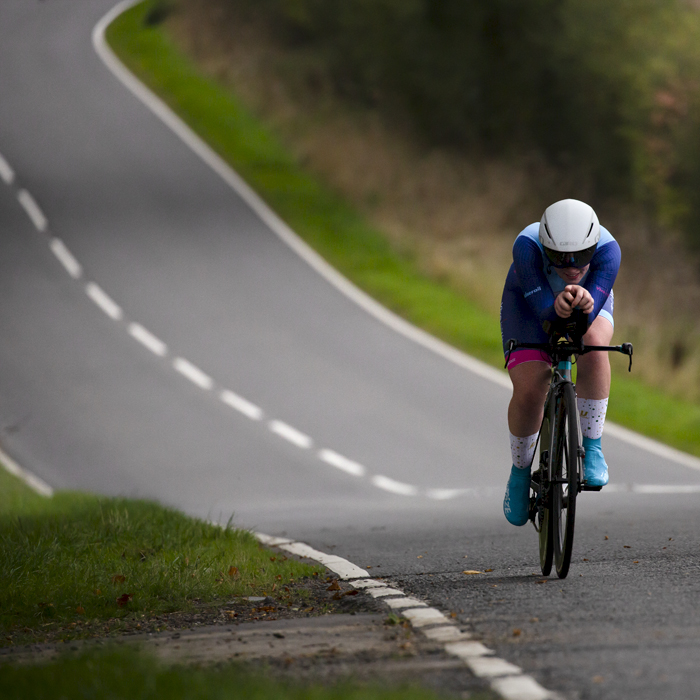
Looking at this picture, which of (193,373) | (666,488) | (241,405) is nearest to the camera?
(666,488)

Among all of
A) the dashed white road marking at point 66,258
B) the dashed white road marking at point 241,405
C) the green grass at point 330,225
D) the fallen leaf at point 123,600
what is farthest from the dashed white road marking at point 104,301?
the fallen leaf at point 123,600

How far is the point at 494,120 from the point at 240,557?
2517cm

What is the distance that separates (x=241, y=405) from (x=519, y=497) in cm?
1026

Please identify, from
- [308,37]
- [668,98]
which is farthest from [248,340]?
[308,37]

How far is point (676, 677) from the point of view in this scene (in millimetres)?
3711

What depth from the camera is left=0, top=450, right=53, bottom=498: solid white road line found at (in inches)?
532

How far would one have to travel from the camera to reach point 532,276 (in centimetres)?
588

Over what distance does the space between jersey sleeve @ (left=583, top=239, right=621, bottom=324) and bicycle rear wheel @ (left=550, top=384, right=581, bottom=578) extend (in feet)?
1.57

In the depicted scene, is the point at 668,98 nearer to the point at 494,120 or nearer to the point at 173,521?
the point at 494,120

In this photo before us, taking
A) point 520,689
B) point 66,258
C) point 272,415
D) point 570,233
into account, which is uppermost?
point 66,258

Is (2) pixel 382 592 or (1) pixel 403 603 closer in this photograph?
(1) pixel 403 603

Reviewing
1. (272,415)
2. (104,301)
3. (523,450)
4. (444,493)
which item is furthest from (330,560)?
(104,301)

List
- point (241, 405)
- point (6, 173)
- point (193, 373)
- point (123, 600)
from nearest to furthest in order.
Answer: point (123, 600)
point (241, 405)
point (193, 373)
point (6, 173)

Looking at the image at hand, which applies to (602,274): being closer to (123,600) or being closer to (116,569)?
(123,600)
